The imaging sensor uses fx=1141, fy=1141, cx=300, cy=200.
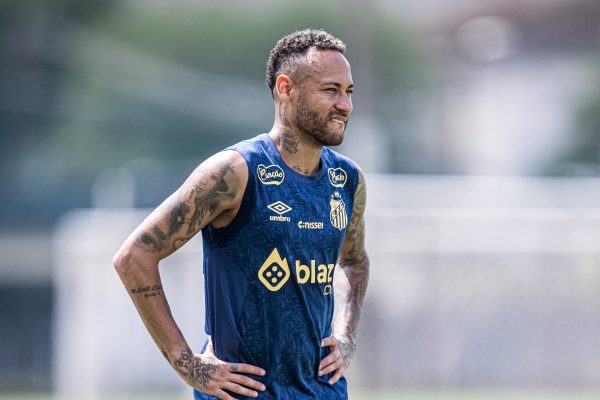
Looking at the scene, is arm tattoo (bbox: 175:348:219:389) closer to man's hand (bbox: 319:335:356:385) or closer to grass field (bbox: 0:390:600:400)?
man's hand (bbox: 319:335:356:385)

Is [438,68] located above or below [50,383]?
above

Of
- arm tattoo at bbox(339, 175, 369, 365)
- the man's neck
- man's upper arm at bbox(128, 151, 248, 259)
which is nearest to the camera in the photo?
man's upper arm at bbox(128, 151, 248, 259)

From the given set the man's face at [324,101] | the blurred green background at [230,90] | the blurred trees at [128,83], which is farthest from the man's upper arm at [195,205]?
the blurred trees at [128,83]

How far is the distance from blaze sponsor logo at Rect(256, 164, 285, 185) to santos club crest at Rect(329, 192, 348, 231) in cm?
27

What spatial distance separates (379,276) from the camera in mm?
10828

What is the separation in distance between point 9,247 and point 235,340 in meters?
13.2

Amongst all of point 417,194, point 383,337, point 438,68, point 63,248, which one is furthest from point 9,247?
point 438,68

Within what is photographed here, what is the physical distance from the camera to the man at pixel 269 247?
449cm

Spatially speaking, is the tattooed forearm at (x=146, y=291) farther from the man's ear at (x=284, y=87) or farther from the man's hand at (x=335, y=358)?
the man's ear at (x=284, y=87)

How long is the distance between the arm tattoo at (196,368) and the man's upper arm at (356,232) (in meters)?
1.01

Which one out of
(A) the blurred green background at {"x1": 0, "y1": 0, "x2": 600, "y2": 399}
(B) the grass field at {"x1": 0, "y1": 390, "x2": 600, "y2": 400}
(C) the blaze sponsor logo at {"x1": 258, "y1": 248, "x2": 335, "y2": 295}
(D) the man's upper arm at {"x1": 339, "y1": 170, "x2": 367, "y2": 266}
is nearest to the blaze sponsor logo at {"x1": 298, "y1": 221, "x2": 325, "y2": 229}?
(C) the blaze sponsor logo at {"x1": 258, "y1": 248, "x2": 335, "y2": 295}

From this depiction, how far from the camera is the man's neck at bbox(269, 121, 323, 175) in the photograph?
4.72 meters

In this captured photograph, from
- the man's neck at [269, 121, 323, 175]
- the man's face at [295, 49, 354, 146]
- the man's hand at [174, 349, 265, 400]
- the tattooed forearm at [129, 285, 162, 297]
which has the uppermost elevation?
the man's face at [295, 49, 354, 146]

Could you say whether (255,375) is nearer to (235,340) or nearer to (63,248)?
(235,340)
